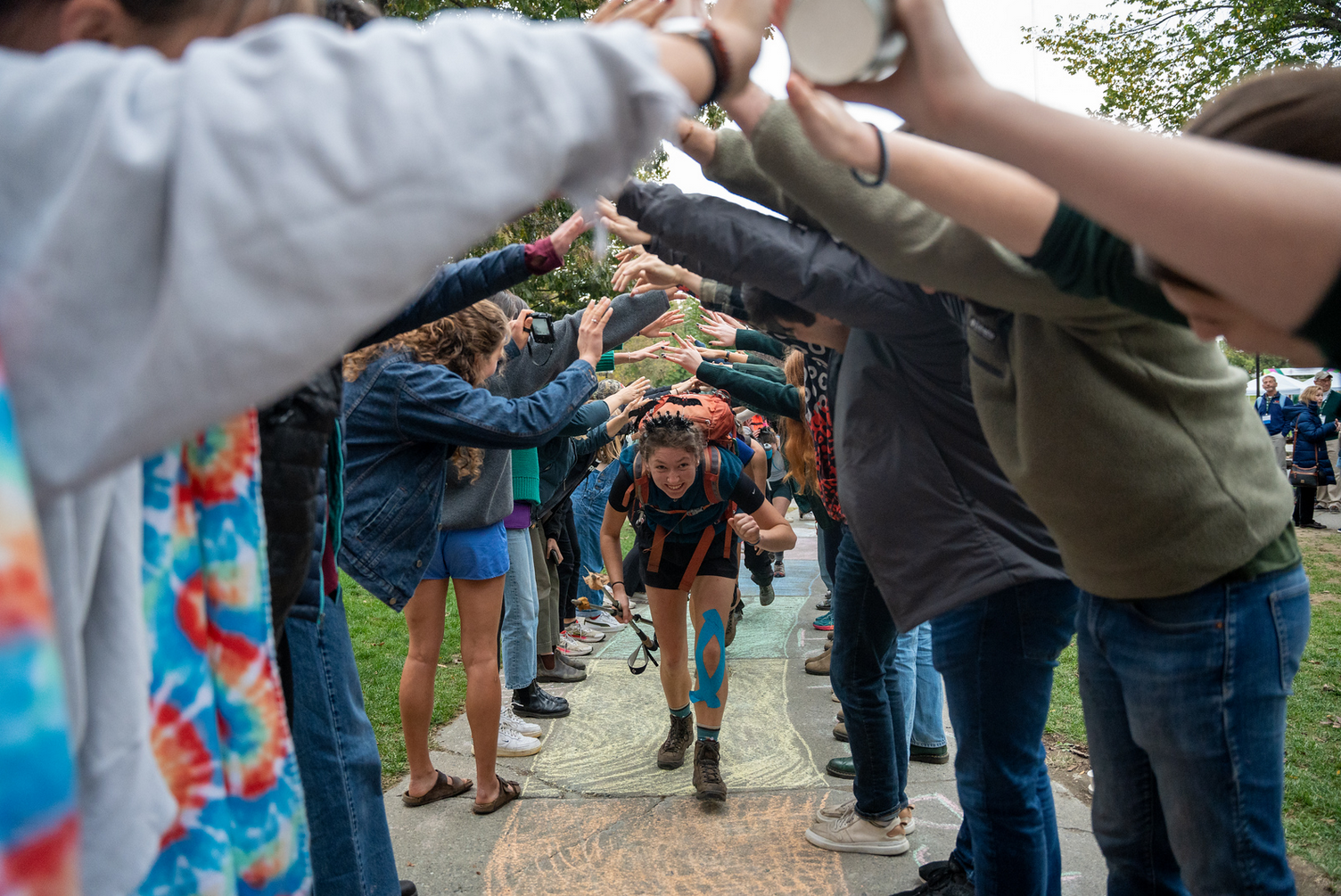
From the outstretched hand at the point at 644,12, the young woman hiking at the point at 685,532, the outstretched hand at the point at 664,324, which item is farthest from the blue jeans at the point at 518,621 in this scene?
the outstretched hand at the point at 644,12

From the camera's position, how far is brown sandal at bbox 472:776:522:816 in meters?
3.76

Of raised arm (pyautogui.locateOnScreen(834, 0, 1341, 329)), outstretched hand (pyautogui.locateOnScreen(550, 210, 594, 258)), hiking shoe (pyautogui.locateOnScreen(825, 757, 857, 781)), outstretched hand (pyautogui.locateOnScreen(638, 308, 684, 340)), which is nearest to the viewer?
raised arm (pyautogui.locateOnScreen(834, 0, 1341, 329))

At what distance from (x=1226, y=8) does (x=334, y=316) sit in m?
16.1

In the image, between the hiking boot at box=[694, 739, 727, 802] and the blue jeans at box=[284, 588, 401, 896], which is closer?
the blue jeans at box=[284, 588, 401, 896]

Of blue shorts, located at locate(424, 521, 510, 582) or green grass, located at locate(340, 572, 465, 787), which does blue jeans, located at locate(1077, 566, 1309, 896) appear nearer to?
blue shorts, located at locate(424, 521, 510, 582)

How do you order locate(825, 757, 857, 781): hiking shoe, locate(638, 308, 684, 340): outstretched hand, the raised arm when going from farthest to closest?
locate(638, 308, 684, 340): outstretched hand → locate(825, 757, 857, 781): hiking shoe → the raised arm

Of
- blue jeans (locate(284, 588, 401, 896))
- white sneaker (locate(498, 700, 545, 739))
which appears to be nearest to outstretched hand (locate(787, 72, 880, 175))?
blue jeans (locate(284, 588, 401, 896))

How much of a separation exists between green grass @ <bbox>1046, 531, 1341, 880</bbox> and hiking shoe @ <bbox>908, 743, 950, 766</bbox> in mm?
665

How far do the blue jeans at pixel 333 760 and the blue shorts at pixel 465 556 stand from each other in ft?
5.98

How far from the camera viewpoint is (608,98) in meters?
0.77

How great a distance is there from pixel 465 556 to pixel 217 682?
2831mm

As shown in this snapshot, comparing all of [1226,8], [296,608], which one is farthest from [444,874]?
[1226,8]

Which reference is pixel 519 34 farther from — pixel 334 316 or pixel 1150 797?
pixel 1150 797

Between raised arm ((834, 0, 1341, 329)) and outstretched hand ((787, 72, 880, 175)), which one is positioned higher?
outstretched hand ((787, 72, 880, 175))
